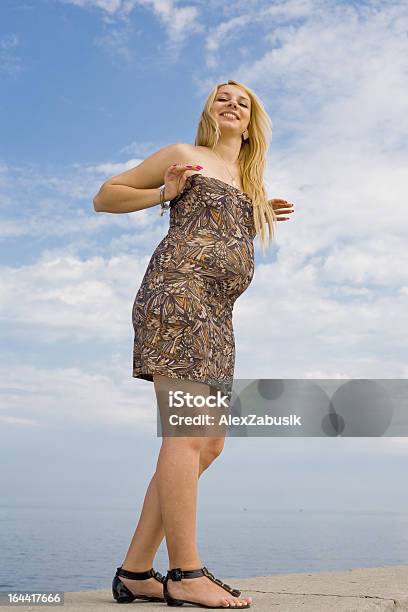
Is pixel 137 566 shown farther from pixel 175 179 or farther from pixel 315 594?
pixel 175 179

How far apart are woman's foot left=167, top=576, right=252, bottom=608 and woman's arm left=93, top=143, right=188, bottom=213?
1.34 meters

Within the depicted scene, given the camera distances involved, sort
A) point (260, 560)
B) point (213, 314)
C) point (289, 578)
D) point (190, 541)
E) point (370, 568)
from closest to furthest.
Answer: point (190, 541)
point (213, 314)
point (289, 578)
point (370, 568)
point (260, 560)

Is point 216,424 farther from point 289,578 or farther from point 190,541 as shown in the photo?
point 289,578

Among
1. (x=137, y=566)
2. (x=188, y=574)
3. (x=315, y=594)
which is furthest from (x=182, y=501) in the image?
(x=315, y=594)

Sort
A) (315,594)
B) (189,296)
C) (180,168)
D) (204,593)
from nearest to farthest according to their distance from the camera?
(204,593) < (189,296) < (180,168) < (315,594)

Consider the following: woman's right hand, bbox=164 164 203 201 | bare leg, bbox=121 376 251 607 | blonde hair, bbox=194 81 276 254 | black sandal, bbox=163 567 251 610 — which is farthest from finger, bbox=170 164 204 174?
black sandal, bbox=163 567 251 610

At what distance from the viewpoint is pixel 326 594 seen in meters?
2.91

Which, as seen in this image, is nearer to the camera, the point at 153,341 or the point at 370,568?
the point at 153,341

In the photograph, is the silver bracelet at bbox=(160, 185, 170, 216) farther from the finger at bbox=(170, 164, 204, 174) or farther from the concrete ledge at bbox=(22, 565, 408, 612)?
the concrete ledge at bbox=(22, 565, 408, 612)

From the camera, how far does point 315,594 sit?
292 centimetres

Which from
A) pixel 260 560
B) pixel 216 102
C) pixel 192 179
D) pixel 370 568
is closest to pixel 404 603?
pixel 370 568

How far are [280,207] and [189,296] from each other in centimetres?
72

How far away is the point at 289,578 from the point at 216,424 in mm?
1341

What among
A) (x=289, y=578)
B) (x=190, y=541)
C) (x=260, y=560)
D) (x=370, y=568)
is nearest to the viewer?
(x=190, y=541)
